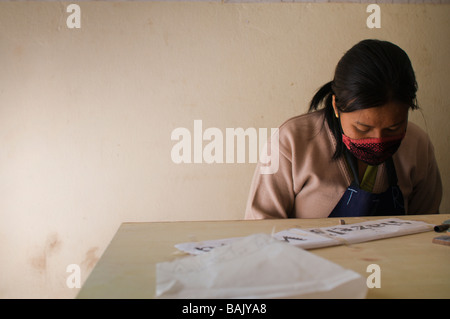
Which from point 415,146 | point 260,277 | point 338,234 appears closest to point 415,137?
point 415,146

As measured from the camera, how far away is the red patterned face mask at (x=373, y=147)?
1.26 meters

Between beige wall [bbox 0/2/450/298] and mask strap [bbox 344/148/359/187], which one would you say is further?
beige wall [bbox 0/2/450/298]

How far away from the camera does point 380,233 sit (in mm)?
946

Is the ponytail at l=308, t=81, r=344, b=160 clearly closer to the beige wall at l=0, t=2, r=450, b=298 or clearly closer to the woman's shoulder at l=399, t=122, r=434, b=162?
the woman's shoulder at l=399, t=122, r=434, b=162

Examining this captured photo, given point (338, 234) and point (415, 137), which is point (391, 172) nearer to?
point (415, 137)

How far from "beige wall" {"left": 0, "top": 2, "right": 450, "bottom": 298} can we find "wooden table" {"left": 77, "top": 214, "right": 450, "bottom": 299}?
1.09m

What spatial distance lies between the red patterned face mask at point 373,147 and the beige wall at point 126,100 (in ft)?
2.82

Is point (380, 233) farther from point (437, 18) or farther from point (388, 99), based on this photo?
point (437, 18)

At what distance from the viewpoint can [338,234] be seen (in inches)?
36.8

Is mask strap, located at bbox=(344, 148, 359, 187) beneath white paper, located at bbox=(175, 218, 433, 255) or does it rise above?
above

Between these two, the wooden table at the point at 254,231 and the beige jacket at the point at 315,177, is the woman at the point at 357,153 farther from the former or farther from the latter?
the wooden table at the point at 254,231

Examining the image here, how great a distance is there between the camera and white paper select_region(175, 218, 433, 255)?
847mm

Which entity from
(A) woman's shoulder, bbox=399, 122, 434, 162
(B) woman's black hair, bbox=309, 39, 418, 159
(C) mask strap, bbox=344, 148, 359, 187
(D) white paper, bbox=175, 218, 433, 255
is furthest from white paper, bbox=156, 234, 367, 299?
(A) woman's shoulder, bbox=399, 122, 434, 162

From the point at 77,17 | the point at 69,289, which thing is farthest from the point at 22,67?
the point at 69,289
